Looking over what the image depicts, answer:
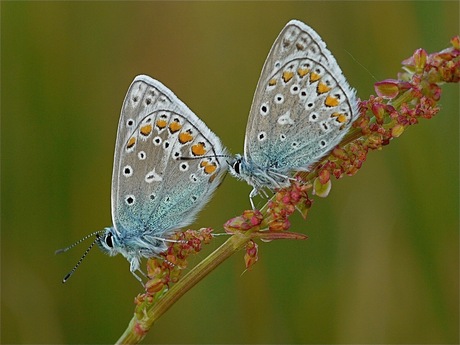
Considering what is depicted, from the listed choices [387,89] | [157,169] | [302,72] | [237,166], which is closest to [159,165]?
[157,169]

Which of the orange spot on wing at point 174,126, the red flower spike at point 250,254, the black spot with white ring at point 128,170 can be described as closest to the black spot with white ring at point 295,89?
the orange spot on wing at point 174,126

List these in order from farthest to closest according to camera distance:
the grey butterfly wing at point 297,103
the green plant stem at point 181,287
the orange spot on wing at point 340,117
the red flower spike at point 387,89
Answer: the grey butterfly wing at point 297,103
the orange spot on wing at point 340,117
the red flower spike at point 387,89
the green plant stem at point 181,287

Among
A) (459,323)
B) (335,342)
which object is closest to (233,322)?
(335,342)

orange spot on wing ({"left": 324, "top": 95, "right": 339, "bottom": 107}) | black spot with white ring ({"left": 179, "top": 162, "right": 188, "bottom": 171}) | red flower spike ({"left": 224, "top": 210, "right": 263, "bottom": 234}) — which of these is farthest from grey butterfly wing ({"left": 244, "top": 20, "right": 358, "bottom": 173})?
red flower spike ({"left": 224, "top": 210, "right": 263, "bottom": 234})

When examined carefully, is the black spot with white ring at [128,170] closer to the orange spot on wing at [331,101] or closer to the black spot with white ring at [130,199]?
the black spot with white ring at [130,199]

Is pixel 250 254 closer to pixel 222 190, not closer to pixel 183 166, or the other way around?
pixel 183 166

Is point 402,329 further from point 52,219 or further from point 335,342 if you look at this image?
point 52,219

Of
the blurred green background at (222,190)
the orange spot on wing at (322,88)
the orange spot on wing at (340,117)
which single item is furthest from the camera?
the blurred green background at (222,190)

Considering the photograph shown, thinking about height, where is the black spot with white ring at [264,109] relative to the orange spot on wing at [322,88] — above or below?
above
